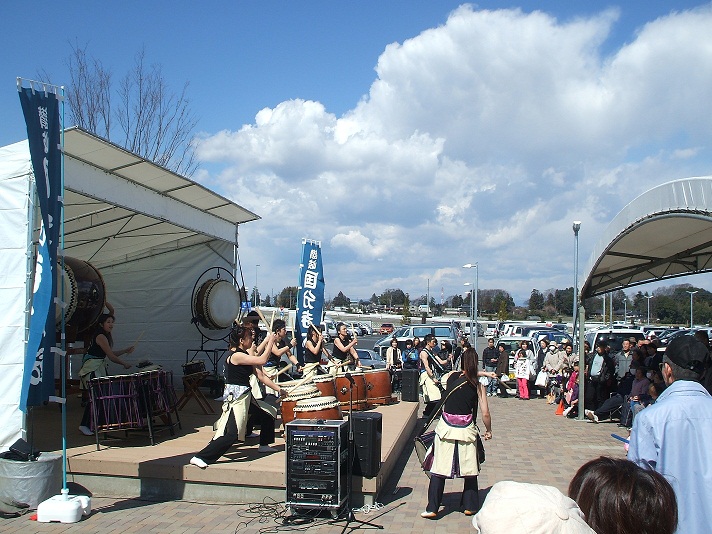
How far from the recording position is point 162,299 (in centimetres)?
1395

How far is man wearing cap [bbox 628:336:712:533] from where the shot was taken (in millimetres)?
2934

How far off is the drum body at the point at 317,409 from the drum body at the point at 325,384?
132cm

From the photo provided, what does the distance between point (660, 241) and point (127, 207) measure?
9080 millimetres

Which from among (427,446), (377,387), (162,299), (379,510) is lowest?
(379,510)

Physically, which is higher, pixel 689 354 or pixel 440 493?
pixel 689 354

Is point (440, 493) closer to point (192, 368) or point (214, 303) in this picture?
point (192, 368)

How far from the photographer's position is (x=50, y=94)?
249 inches

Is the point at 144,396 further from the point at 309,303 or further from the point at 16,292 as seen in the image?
the point at 309,303

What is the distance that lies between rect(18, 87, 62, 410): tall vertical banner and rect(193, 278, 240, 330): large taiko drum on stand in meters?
6.92

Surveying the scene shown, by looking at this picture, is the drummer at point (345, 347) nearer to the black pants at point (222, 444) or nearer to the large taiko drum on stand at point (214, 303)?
the large taiko drum on stand at point (214, 303)

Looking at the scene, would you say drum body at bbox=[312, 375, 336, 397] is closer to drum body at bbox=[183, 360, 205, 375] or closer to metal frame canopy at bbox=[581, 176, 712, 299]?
drum body at bbox=[183, 360, 205, 375]

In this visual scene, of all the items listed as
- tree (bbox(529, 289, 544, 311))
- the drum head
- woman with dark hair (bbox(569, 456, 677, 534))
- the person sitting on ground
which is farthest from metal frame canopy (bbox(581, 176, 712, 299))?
tree (bbox(529, 289, 544, 311))

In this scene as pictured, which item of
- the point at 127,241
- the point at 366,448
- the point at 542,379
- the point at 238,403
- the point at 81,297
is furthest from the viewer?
the point at 542,379

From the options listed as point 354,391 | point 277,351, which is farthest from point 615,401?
point 277,351
